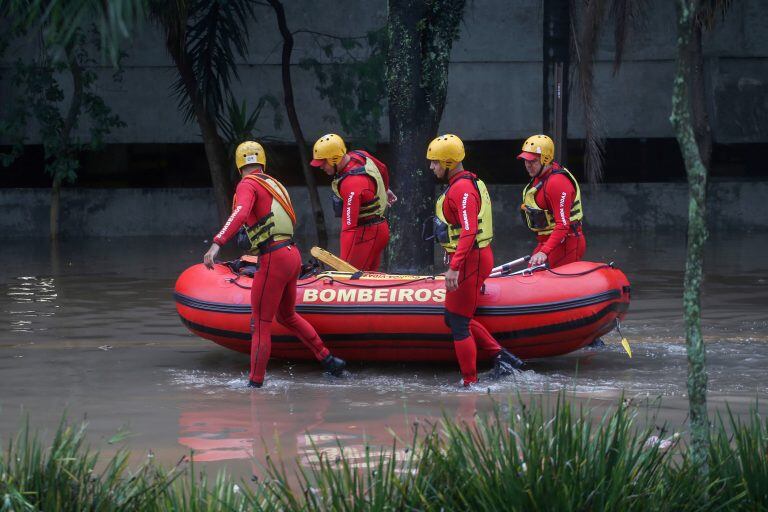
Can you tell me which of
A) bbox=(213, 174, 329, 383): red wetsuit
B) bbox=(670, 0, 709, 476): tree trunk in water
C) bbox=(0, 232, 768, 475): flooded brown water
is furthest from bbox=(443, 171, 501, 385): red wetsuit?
bbox=(670, 0, 709, 476): tree trunk in water

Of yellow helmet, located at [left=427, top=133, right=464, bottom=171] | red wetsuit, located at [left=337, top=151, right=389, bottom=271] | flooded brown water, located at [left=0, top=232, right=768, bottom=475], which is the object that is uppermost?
yellow helmet, located at [left=427, top=133, right=464, bottom=171]

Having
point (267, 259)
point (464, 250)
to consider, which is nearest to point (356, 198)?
point (267, 259)

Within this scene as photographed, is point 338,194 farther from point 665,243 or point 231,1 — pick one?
point 665,243

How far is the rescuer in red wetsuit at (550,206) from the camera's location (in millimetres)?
9109

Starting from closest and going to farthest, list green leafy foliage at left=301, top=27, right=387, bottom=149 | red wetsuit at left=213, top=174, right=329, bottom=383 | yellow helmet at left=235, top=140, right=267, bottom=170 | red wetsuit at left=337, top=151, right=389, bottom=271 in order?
red wetsuit at left=213, top=174, right=329, bottom=383 < yellow helmet at left=235, top=140, right=267, bottom=170 < red wetsuit at left=337, top=151, right=389, bottom=271 < green leafy foliage at left=301, top=27, right=387, bottom=149

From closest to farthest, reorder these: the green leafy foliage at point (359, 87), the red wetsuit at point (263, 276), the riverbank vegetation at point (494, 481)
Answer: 1. the riverbank vegetation at point (494, 481)
2. the red wetsuit at point (263, 276)
3. the green leafy foliage at point (359, 87)

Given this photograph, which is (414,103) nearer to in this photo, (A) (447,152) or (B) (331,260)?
(B) (331,260)

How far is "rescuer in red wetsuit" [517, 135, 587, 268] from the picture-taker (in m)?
9.11

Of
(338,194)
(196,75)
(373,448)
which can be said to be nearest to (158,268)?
(196,75)

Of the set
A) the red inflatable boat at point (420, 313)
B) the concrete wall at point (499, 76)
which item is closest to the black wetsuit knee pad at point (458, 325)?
the red inflatable boat at point (420, 313)

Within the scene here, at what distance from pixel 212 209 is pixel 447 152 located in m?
11.0

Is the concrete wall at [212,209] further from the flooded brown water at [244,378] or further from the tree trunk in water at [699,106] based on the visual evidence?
the flooded brown water at [244,378]

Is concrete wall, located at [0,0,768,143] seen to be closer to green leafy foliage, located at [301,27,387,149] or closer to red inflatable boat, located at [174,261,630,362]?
green leafy foliage, located at [301,27,387,149]

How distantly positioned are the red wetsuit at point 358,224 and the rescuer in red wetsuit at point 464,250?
47.4 inches
